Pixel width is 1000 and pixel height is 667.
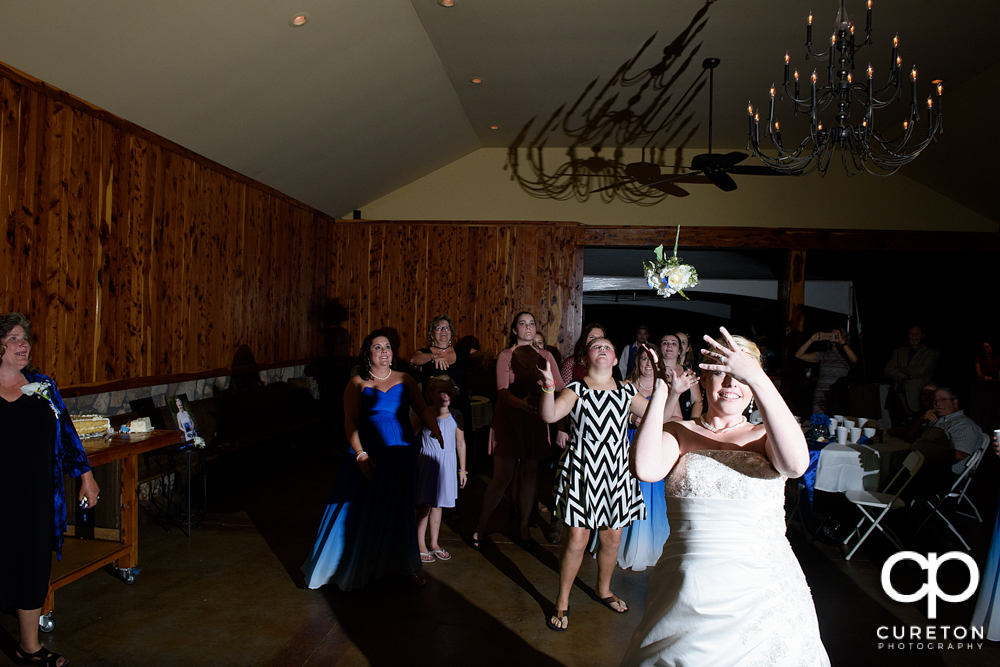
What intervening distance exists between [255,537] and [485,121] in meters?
5.88

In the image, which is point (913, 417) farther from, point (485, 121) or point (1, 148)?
point (1, 148)

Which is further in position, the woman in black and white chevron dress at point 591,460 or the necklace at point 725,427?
the woman in black and white chevron dress at point 591,460

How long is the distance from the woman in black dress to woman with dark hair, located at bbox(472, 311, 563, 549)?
252 cm

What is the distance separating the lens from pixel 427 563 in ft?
14.1

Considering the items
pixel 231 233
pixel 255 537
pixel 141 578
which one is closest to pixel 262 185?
pixel 231 233

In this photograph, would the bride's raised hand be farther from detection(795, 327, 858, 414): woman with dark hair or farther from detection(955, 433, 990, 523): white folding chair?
detection(795, 327, 858, 414): woman with dark hair

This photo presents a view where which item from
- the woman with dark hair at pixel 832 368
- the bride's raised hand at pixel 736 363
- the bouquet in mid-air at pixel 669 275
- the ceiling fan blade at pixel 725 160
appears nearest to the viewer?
the bride's raised hand at pixel 736 363

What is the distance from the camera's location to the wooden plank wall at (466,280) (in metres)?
9.47

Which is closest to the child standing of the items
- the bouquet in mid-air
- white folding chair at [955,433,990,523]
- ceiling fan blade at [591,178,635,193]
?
the bouquet in mid-air

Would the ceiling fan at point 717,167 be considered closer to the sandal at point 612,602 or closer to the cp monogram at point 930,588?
the cp monogram at point 930,588

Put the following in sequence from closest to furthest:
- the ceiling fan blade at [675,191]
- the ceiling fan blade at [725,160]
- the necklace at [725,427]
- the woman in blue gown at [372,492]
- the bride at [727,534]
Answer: the bride at [727,534] → the necklace at [725,427] → the woman in blue gown at [372,492] → the ceiling fan blade at [725,160] → the ceiling fan blade at [675,191]

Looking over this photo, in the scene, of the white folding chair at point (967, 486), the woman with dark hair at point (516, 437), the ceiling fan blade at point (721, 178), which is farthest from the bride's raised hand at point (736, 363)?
the ceiling fan blade at point (721, 178)

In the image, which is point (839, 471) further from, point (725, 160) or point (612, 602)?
point (725, 160)

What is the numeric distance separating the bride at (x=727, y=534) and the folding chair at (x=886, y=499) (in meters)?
3.07
